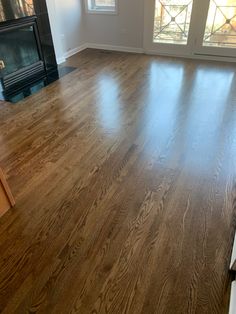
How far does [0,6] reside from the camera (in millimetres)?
2912

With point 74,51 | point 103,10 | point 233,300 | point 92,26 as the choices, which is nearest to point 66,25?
point 74,51

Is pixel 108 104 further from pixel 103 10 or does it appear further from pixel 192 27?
pixel 103 10

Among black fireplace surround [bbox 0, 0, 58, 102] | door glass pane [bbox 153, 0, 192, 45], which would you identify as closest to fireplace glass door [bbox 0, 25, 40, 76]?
black fireplace surround [bbox 0, 0, 58, 102]

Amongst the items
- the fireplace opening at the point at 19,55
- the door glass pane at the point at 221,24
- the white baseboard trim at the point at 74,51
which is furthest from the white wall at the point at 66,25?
the door glass pane at the point at 221,24

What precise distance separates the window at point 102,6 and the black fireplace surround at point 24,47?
4.12ft

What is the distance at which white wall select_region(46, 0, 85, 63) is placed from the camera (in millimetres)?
3912

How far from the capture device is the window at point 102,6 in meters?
4.40

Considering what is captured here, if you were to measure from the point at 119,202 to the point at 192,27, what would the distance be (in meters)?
3.55

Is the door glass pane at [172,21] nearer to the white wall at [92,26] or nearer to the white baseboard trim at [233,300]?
the white wall at [92,26]

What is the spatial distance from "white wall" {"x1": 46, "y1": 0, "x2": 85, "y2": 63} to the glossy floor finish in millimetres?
1606

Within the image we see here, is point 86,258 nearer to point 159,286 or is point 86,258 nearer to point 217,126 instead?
point 159,286

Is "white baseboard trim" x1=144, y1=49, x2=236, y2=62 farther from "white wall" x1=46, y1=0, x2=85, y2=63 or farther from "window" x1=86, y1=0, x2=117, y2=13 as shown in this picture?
"white wall" x1=46, y1=0, x2=85, y2=63

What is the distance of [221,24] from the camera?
3803mm

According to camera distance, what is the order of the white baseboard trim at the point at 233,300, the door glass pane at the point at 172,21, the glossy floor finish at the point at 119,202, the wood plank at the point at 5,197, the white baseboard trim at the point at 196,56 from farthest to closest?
the white baseboard trim at the point at 196,56, the door glass pane at the point at 172,21, the wood plank at the point at 5,197, the glossy floor finish at the point at 119,202, the white baseboard trim at the point at 233,300
